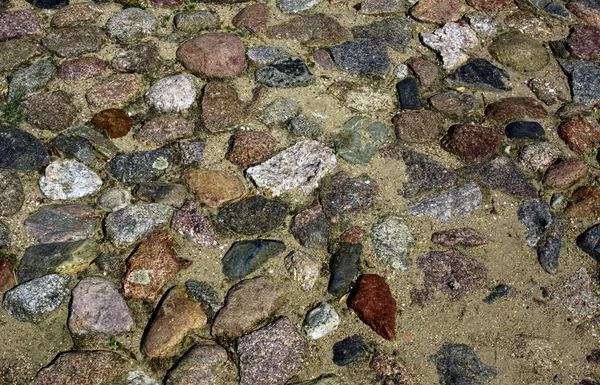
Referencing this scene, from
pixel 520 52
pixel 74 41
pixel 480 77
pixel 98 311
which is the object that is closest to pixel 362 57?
pixel 480 77

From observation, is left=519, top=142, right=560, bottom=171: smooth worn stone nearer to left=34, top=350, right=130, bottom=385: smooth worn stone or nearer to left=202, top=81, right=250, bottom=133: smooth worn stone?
left=202, top=81, right=250, bottom=133: smooth worn stone

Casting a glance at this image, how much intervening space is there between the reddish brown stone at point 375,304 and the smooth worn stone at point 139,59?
1.90 metres

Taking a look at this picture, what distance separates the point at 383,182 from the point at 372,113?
541 millimetres

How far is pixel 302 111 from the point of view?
13.1ft

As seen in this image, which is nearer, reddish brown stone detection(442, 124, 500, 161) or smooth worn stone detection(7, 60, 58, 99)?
reddish brown stone detection(442, 124, 500, 161)

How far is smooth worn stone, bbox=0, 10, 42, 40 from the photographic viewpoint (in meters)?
4.31

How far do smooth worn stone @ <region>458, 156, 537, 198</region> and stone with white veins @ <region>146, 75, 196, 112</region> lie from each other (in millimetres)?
1594

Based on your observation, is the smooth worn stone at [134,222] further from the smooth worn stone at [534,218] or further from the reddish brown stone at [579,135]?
the reddish brown stone at [579,135]

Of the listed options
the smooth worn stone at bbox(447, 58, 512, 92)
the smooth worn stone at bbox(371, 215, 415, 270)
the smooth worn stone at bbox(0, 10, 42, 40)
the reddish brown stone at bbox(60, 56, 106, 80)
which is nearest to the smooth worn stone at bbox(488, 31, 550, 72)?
the smooth worn stone at bbox(447, 58, 512, 92)

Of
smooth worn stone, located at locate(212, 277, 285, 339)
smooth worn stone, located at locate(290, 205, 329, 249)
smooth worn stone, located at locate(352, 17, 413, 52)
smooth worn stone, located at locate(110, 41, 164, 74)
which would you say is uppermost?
smooth worn stone, located at locate(110, 41, 164, 74)

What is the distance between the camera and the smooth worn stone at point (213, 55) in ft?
13.6

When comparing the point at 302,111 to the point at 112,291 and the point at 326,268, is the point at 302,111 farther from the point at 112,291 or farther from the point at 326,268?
the point at 112,291

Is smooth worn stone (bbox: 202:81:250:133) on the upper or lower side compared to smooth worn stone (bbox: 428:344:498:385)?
upper

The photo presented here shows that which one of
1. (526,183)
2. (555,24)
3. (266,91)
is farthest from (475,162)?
(555,24)
